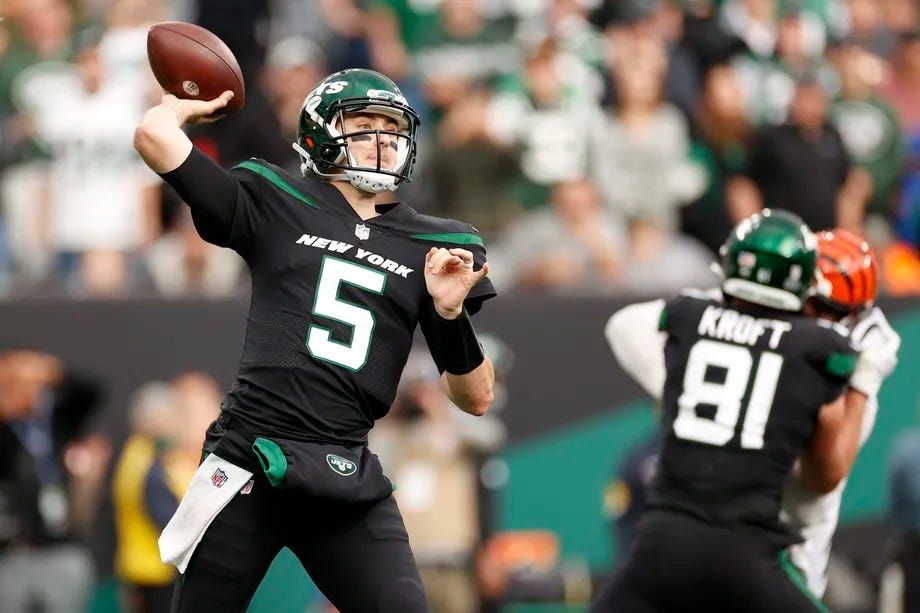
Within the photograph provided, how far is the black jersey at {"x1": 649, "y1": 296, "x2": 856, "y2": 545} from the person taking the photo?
498 centimetres

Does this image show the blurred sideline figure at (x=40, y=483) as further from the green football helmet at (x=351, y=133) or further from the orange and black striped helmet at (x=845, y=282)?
the orange and black striped helmet at (x=845, y=282)

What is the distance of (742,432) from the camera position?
5008 mm

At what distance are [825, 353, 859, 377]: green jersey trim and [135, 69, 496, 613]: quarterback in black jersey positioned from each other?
1.16m

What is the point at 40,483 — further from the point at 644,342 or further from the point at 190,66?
the point at 190,66

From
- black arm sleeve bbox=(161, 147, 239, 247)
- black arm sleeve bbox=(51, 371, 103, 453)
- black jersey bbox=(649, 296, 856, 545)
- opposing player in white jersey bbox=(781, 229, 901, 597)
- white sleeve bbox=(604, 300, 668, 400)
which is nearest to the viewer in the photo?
black arm sleeve bbox=(161, 147, 239, 247)

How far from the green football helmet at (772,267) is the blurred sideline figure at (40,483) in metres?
4.79

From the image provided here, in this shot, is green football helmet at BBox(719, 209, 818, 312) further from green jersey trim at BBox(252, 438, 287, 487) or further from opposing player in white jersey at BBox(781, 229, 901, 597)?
green jersey trim at BBox(252, 438, 287, 487)

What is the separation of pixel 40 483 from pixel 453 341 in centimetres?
482

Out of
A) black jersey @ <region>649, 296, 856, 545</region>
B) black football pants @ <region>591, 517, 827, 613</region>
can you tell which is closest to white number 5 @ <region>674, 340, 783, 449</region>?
black jersey @ <region>649, 296, 856, 545</region>

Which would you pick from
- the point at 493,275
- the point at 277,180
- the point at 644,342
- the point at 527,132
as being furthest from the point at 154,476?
the point at 277,180

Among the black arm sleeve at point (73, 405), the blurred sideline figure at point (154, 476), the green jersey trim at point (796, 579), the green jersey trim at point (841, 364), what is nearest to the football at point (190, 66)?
the green jersey trim at point (841, 364)

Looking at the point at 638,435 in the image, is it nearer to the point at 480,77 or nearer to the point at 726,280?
the point at 480,77

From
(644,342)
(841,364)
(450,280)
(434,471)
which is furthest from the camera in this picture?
(434,471)

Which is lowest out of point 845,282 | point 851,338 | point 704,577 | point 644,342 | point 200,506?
point 704,577
